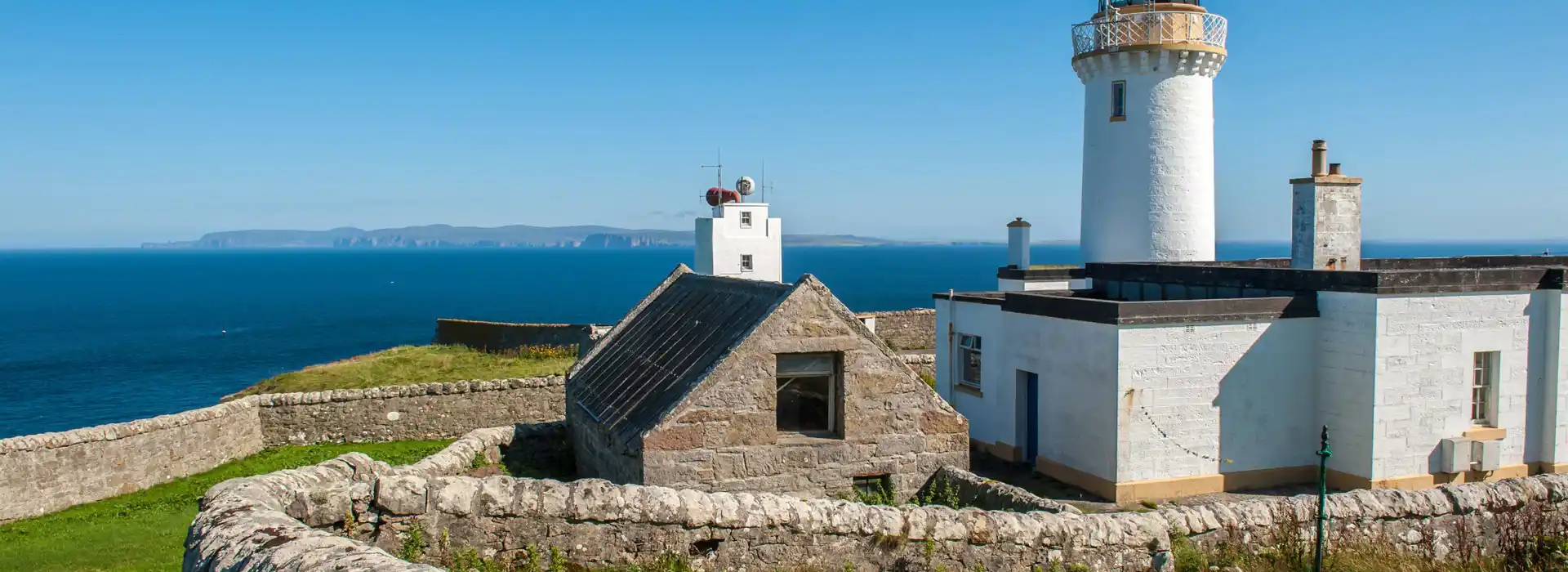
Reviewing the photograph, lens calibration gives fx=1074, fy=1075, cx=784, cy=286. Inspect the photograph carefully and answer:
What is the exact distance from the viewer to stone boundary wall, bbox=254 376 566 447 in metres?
21.5

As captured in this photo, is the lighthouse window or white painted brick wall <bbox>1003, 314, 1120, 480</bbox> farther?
the lighthouse window

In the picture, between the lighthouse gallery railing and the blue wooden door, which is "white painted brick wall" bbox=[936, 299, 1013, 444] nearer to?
the blue wooden door

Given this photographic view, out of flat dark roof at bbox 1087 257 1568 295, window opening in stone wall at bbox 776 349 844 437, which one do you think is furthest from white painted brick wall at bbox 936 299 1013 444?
window opening in stone wall at bbox 776 349 844 437

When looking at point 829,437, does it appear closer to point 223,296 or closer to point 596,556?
point 596,556

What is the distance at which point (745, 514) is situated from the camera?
866cm

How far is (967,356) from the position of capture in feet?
62.7

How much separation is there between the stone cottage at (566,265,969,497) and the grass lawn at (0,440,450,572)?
497 centimetres

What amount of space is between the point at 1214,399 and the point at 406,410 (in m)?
15.7

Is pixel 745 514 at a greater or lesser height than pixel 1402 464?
greater

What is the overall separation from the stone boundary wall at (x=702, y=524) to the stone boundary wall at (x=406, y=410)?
13.0 metres

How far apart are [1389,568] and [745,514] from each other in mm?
5729

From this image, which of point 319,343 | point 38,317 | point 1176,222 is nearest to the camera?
point 1176,222

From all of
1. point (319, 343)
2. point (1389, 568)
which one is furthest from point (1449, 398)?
point (319, 343)

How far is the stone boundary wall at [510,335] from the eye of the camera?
36344 mm
